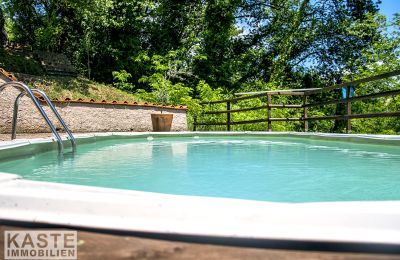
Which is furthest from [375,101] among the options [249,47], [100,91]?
[100,91]

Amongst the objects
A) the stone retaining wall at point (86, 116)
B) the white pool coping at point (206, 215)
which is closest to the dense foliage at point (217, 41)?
the stone retaining wall at point (86, 116)

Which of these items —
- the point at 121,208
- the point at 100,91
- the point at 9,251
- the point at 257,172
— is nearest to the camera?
the point at 9,251

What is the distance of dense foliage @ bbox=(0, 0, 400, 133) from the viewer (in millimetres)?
12211

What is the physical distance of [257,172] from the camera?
2.78 metres

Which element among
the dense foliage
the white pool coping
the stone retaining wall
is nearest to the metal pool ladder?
the white pool coping

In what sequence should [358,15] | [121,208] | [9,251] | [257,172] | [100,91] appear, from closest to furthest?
1. [9,251]
2. [121,208]
3. [257,172]
4. [100,91]
5. [358,15]

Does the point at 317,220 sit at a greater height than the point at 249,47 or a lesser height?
lesser

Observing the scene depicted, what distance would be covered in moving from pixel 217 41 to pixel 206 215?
1403 centimetres

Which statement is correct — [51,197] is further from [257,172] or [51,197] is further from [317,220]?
[257,172]

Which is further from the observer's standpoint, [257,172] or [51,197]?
[257,172]

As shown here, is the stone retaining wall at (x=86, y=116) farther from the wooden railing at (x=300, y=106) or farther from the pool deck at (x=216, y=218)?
the pool deck at (x=216, y=218)

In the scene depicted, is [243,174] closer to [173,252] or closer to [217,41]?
[173,252]

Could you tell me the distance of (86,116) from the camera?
7398mm

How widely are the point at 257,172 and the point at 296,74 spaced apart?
44.5 feet
